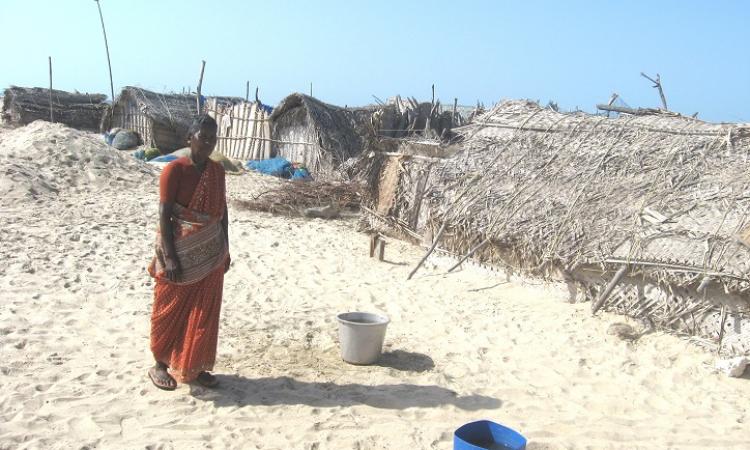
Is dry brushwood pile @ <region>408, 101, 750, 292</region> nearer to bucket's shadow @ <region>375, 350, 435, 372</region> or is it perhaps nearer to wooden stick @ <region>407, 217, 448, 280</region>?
wooden stick @ <region>407, 217, 448, 280</region>

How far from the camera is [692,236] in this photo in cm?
475

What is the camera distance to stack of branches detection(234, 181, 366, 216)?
9.13 meters

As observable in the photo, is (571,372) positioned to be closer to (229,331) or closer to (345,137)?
(229,331)

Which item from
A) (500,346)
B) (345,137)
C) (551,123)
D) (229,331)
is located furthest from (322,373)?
(345,137)

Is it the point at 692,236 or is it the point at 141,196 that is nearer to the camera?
the point at 692,236

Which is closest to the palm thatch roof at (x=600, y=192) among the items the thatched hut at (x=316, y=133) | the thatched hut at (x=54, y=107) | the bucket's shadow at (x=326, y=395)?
the bucket's shadow at (x=326, y=395)

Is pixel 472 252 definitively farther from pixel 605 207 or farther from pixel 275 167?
pixel 275 167

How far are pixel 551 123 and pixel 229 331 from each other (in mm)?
4318

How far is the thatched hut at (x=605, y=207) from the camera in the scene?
4.57m

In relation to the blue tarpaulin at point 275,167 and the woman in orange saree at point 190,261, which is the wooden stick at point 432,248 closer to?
the woman in orange saree at point 190,261

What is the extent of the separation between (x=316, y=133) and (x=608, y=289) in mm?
9057

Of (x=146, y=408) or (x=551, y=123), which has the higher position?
(x=551, y=123)

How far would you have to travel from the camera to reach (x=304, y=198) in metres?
9.44

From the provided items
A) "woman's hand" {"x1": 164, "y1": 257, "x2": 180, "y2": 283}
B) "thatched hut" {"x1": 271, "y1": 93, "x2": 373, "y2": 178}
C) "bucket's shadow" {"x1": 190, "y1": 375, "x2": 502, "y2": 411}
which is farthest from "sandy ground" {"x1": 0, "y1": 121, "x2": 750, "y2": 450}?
"thatched hut" {"x1": 271, "y1": 93, "x2": 373, "y2": 178}
